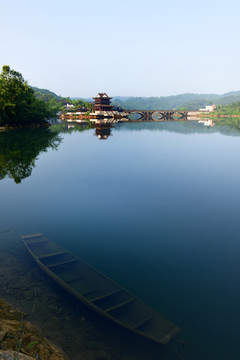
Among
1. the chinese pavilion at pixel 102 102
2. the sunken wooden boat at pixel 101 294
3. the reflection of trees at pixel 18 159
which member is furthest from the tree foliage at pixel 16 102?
the sunken wooden boat at pixel 101 294

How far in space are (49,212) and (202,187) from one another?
12.9 meters

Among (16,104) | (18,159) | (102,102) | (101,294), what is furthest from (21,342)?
(102,102)

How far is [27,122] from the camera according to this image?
250 ft

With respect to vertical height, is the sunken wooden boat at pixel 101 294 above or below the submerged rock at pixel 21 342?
below

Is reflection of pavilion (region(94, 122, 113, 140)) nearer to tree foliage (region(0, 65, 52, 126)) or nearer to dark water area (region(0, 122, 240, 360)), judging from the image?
tree foliage (region(0, 65, 52, 126))

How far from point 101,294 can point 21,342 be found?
119 inches

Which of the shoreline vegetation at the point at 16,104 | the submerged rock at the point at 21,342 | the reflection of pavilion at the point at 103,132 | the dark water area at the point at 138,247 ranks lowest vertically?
the dark water area at the point at 138,247

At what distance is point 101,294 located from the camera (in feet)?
28.4

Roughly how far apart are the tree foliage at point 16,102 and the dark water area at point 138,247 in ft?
133

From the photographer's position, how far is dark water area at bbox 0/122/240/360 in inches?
292

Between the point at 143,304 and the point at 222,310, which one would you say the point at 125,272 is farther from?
the point at 222,310

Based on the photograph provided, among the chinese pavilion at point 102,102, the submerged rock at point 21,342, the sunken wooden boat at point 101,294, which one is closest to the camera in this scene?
the submerged rock at point 21,342

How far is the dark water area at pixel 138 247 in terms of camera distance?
7.41 meters

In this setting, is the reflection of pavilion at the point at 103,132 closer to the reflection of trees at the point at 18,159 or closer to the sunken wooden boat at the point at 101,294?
the reflection of trees at the point at 18,159
